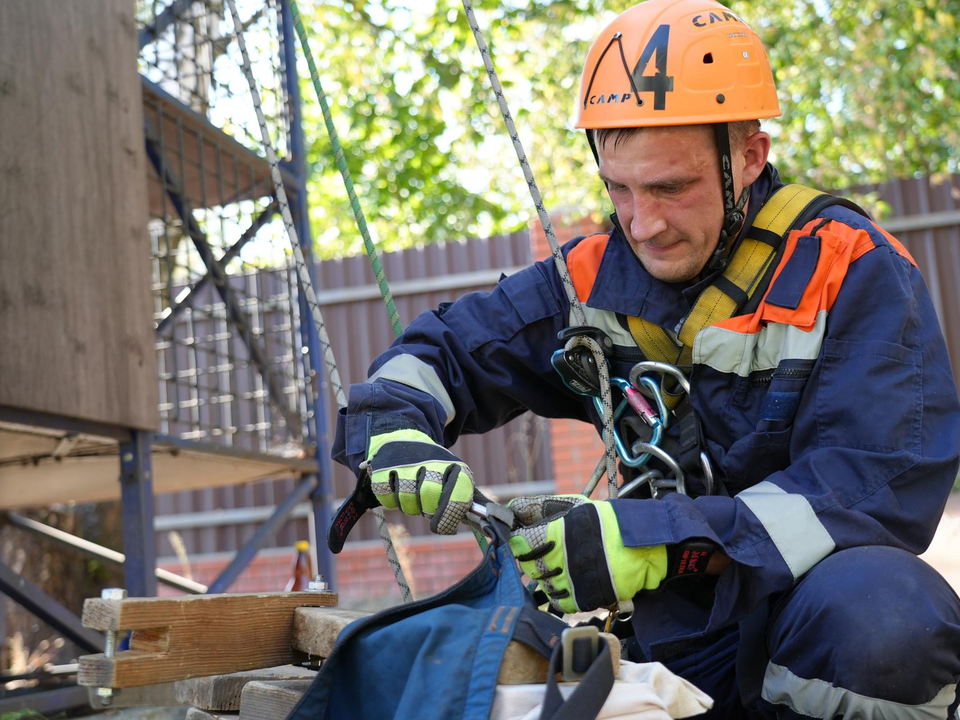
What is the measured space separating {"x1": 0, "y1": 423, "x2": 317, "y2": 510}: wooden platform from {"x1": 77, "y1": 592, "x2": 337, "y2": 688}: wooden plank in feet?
5.38

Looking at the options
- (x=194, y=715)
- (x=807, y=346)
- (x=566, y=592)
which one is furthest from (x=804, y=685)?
(x=194, y=715)

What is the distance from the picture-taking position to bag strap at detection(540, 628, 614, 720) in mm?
1423

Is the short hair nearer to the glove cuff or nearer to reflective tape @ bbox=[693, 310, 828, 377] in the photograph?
reflective tape @ bbox=[693, 310, 828, 377]

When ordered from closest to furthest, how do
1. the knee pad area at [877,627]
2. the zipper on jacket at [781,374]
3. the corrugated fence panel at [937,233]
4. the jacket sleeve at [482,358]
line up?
the knee pad area at [877,627] → the zipper on jacket at [781,374] → the jacket sleeve at [482,358] → the corrugated fence panel at [937,233]

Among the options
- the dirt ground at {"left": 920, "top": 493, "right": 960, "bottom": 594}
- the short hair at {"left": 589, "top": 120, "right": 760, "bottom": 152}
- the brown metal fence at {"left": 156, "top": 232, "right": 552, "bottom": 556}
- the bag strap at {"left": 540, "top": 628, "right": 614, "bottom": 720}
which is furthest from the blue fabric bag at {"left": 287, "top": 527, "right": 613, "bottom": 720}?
the brown metal fence at {"left": 156, "top": 232, "right": 552, "bottom": 556}

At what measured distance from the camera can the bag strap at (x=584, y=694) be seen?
4.67 feet

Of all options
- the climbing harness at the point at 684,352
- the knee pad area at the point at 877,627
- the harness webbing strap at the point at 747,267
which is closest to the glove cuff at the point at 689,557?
the knee pad area at the point at 877,627

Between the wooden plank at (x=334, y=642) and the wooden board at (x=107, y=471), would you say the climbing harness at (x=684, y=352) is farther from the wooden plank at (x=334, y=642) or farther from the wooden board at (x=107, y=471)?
the wooden board at (x=107, y=471)

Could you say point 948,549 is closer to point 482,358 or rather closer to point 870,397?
point 482,358

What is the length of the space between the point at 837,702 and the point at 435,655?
80 centimetres

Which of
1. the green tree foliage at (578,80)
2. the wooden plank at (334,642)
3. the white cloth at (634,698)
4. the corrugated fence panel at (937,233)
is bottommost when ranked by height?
the white cloth at (634,698)

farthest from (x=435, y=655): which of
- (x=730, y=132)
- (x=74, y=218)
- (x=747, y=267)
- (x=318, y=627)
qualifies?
(x=74, y=218)

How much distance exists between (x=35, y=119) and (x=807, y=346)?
8.72 ft

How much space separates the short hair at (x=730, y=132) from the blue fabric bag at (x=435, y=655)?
1151 mm
